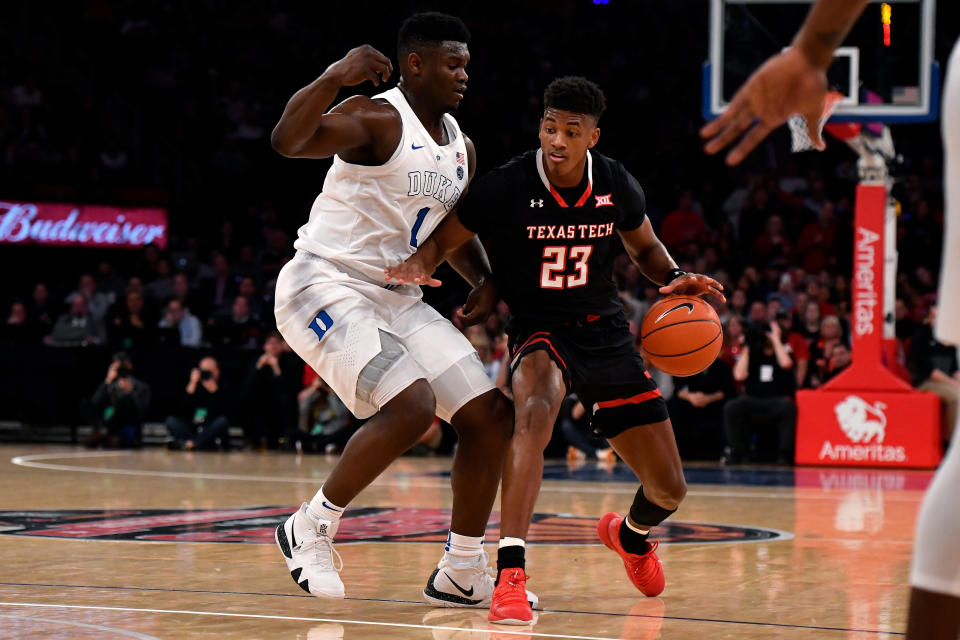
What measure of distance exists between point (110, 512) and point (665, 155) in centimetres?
1216

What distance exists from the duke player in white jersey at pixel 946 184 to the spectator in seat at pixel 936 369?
33.9ft

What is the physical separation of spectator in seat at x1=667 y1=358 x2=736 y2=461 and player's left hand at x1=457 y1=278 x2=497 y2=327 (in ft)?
26.9

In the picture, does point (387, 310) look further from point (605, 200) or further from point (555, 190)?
point (605, 200)

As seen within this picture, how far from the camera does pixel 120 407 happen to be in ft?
47.7

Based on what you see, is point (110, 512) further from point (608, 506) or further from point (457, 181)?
point (457, 181)

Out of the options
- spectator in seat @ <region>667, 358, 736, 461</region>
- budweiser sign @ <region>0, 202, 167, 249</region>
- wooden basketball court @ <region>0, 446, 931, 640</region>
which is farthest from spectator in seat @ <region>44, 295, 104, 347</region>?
spectator in seat @ <region>667, 358, 736, 461</region>

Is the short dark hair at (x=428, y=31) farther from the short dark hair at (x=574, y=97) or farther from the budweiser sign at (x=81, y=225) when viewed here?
the budweiser sign at (x=81, y=225)

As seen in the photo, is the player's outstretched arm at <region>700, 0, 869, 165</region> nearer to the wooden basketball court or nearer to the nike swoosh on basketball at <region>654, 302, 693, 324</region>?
the wooden basketball court

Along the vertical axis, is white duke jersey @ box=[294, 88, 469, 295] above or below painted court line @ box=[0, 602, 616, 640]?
above

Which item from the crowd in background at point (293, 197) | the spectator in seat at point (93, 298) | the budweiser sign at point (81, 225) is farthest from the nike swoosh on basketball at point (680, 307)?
the budweiser sign at point (81, 225)

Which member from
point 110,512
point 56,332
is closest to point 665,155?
point 56,332

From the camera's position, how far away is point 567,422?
13406 mm

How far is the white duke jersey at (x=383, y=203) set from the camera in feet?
15.8

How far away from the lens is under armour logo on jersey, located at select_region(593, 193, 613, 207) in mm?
5000
